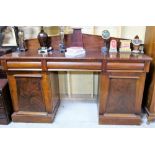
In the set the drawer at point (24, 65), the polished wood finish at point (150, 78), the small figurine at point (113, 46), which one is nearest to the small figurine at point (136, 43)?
the polished wood finish at point (150, 78)

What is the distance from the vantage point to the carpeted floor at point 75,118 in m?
2.04

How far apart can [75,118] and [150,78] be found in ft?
3.39

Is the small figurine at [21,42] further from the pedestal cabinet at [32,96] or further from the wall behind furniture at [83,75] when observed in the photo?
the pedestal cabinet at [32,96]

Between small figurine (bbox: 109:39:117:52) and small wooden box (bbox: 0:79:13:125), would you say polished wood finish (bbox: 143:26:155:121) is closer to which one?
small figurine (bbox: 109:39:117:52)

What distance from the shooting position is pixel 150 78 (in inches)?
79.6

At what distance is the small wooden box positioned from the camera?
6.45ft

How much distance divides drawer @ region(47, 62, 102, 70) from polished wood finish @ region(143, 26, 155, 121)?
0.64 m

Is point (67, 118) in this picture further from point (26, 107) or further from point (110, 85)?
point (110, 85)

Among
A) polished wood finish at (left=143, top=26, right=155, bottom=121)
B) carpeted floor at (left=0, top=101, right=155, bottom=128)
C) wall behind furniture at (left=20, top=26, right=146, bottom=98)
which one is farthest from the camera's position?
wall behind furniture at (left=20, top=26, right=146, bottom=98)

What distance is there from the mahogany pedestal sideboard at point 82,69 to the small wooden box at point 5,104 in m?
0.07

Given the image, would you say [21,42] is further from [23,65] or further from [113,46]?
[113,46]

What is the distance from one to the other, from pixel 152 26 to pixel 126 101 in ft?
2.87

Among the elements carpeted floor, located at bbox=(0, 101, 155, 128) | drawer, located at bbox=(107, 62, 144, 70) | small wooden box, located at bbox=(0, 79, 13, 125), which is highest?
drawer, located at bbox=(107, 62, 144, 70)

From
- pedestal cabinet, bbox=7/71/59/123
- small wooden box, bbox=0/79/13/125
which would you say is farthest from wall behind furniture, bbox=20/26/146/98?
small wooden box, bbox=0/79/13/125
